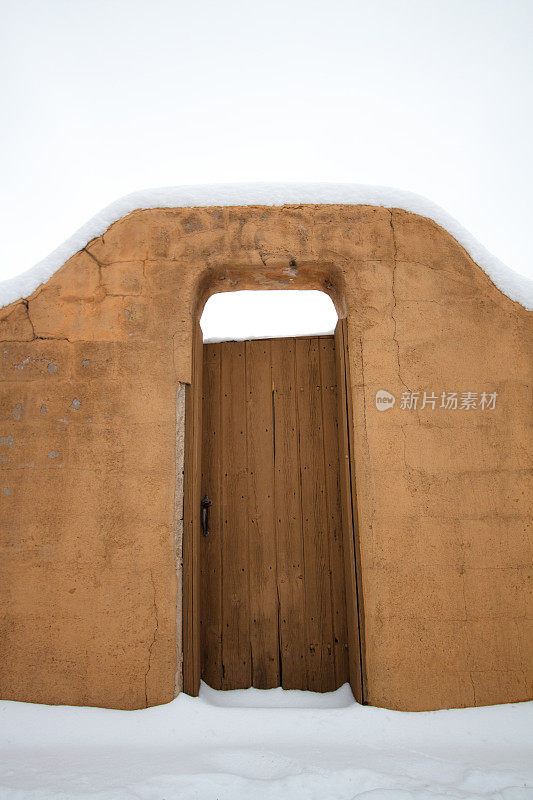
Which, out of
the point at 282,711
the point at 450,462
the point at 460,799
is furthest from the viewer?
the point at 450,462

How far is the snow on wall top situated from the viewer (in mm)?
2555

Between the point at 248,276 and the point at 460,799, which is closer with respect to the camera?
the point at 460,799

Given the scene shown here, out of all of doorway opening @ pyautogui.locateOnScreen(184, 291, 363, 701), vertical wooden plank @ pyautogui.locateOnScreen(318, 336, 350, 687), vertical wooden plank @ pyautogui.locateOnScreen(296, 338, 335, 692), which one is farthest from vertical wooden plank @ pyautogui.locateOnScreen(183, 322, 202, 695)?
vertical wooden plank @ pyautogui.locateOnScreen(318, 336, 350, 687)

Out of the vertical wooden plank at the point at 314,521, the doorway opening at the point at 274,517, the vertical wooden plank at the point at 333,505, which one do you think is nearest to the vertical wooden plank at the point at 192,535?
the doorway opening at the point at 274,517

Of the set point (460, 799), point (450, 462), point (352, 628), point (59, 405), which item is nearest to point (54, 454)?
point (59, 405)

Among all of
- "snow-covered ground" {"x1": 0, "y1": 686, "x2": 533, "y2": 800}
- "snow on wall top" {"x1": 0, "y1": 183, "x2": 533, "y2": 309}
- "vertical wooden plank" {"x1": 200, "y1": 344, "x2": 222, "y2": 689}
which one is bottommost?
"snow-covered ground" {"x1": 0, "y1": 686, "x2": 533, "y2": 800}

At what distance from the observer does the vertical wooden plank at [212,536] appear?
256 cm

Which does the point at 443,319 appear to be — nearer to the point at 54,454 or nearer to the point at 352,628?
the point at 352,628

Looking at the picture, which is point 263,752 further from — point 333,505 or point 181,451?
point 181,451

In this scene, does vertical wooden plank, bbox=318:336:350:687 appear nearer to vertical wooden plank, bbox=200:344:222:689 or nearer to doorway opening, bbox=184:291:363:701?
doorway opening, bbox=184:291:363:701

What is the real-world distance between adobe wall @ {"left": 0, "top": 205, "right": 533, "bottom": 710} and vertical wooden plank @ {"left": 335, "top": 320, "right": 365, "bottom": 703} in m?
0.07

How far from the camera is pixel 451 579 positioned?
2232mm

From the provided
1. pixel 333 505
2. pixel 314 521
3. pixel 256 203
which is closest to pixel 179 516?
pixel 314 521

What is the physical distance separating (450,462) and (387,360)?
2.02 ft
